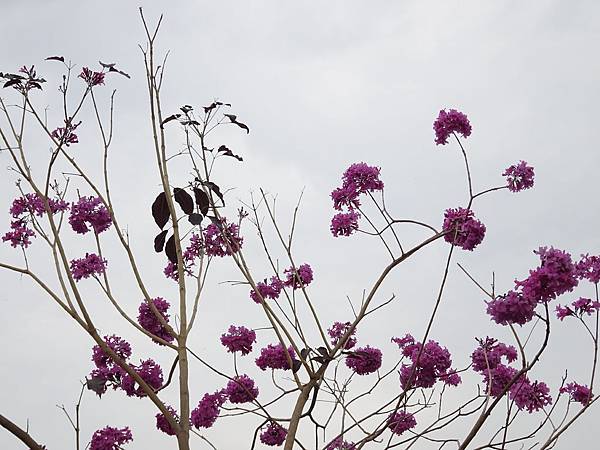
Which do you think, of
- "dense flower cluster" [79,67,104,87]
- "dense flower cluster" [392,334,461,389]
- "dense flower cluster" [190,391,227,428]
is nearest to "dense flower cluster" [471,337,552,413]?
"dense flower cluster" [392,334,461,389]

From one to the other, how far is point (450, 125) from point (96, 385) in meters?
1.70

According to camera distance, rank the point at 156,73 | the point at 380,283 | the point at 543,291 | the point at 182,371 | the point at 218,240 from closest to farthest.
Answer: the point at 543,291 → the point at 182,371 → the point at 380,283 → the point at 156,73 → the point at 218,240

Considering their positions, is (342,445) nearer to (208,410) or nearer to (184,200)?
(208,410)

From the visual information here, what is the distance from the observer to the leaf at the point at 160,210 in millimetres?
2578

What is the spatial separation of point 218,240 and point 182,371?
0.76 meters

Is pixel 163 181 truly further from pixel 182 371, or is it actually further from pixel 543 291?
pixel 543 291

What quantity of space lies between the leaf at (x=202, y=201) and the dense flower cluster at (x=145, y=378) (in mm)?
622

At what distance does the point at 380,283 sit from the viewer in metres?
2.56

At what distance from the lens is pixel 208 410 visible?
3.08m

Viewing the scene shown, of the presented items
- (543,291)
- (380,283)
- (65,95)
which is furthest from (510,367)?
(65,95)

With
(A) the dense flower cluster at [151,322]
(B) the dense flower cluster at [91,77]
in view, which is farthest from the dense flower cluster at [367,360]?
(B) the dense flower cluster at [91,77]

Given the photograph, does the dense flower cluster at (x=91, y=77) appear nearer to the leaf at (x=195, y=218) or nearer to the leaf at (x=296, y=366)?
the leaf at (x=195, y=218)

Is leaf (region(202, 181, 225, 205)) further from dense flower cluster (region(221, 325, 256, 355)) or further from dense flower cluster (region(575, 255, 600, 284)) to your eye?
dense flower cluster (region(575, 255, 600, 284))

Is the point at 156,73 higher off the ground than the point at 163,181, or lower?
higher
